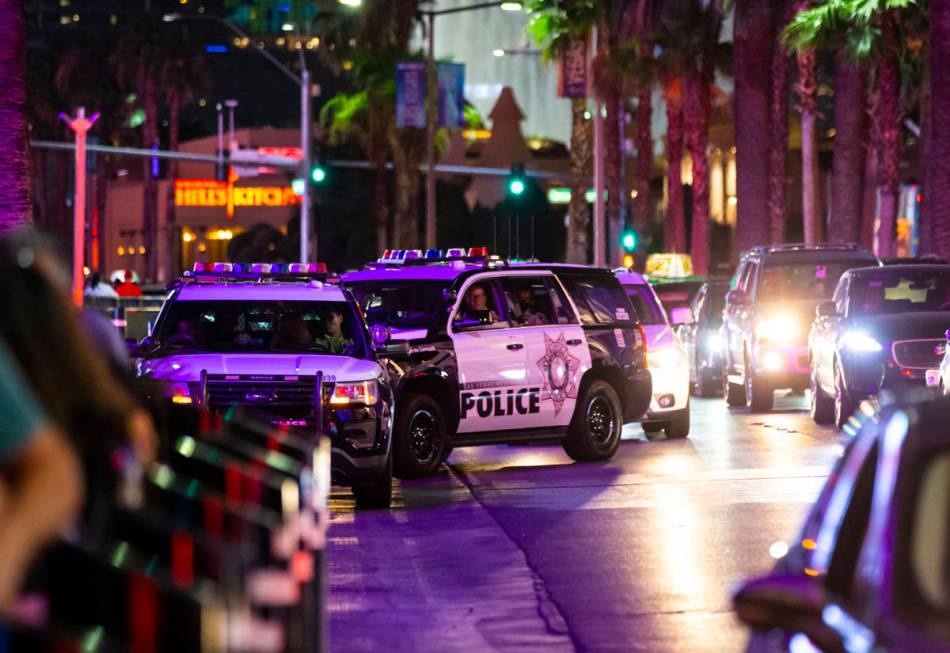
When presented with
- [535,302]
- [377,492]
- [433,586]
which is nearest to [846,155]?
[535,302]

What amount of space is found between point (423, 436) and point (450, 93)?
122 ft

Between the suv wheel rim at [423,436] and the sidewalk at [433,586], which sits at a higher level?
the suv wheel rim at [423,436]

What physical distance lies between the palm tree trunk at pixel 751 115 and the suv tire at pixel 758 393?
1443 cm

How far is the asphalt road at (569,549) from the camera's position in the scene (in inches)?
383

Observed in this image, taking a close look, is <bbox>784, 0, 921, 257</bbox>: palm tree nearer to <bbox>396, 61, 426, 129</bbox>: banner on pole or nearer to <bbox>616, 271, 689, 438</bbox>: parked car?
<bbox>396, 61, 426, 129</bbox>: banner on pole

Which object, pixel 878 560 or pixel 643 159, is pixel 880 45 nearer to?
pixel 643 159

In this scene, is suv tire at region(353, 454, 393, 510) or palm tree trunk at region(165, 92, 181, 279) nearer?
suv tire at region(353, 454, 393, 510)

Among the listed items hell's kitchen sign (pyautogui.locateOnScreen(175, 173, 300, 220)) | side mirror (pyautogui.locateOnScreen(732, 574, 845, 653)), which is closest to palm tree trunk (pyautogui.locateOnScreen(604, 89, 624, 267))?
side mirror (pyautogui.locateOnScreen(732, 574, 845, 653))

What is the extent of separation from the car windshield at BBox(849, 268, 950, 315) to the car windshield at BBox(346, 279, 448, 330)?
5602 mm

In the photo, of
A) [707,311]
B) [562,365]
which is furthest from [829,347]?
[707,311]

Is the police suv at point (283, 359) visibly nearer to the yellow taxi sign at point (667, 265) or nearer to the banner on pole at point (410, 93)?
the banner on pole at point (410, 93)

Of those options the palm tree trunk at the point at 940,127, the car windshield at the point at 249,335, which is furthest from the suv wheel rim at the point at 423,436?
the palm tree trunk at the point at 940,127

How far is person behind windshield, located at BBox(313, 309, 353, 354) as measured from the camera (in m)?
15.6

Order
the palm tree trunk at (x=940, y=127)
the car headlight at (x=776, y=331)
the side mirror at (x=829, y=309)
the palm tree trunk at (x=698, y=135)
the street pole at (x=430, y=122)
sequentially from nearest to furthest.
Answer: the side mirror at (x=829, y=309), the car headlight at (x=776, y=331), the palm tree trunk at (x=940, y=127), the street pole at (x=430, y=122), the palm tree trunk at (x=698, y=135)
